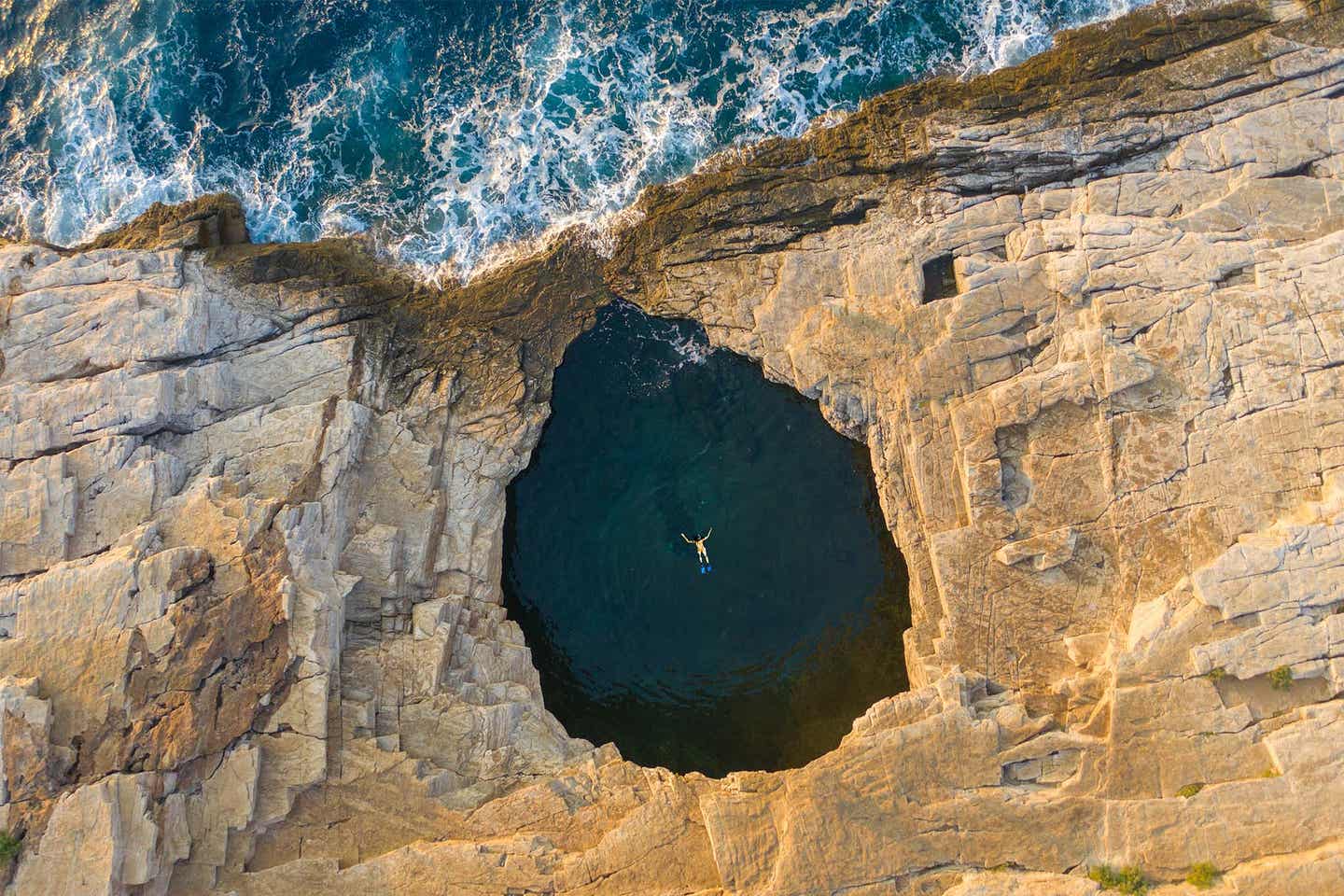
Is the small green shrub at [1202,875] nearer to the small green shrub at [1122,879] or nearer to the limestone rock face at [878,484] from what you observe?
the limestone rock face at [878,484]

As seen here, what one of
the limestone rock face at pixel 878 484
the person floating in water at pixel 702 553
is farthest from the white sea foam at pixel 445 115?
the person floating in water at pixel 702 553

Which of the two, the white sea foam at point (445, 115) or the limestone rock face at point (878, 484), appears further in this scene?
the white sea foam at point (445, 115)

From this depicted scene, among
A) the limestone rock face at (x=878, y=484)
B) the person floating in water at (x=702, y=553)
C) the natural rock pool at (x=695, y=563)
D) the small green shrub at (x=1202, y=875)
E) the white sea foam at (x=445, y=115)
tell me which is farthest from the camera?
the white sea foam at (x=445, y=115)

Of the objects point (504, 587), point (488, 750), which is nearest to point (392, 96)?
point (504, 587)

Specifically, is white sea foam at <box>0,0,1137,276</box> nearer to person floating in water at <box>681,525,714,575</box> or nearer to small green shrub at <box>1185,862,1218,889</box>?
person floating in water at <box>681,525,714,575</box>

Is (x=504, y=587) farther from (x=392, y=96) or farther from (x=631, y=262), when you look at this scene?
(x=392, y=96)

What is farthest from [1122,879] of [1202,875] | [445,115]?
[445,115]
